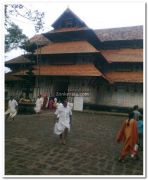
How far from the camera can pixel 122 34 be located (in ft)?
85.7

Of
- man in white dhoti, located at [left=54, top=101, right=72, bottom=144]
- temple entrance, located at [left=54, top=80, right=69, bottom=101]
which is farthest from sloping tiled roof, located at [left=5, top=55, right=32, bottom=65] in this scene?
man in white dhoti, located at [left=54, top=101, right=72, bottom=144]

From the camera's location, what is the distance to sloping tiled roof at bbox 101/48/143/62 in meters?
23.4

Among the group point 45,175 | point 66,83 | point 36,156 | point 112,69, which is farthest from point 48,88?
point 45,175

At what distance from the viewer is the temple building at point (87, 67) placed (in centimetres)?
2262

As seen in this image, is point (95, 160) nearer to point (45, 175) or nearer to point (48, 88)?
point (45, 175)

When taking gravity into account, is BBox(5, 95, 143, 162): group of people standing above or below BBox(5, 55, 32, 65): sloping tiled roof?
below

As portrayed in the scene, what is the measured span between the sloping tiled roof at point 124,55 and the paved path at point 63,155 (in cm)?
1263

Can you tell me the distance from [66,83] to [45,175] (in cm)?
1830

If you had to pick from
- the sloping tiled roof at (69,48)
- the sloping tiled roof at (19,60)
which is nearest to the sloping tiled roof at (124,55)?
the sloping tiled roof at (69,48)

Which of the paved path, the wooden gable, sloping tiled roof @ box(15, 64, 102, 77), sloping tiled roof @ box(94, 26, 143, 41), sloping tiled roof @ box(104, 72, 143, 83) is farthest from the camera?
sloping tiled roof @ box(94, 26, 143, 41)

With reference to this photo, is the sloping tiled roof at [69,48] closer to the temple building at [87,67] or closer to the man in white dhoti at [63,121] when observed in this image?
the temple building at [87,67]

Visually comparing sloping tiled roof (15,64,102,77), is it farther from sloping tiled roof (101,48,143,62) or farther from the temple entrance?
sloping tiled roof (101,48,143,62)

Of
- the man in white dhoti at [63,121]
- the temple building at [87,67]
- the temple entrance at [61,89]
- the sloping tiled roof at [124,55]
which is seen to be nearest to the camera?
the man in white dhoti at [63,121]

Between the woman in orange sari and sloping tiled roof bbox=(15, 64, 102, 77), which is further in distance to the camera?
sloping tiled roof bbox=(15, 64, 102, 77)
